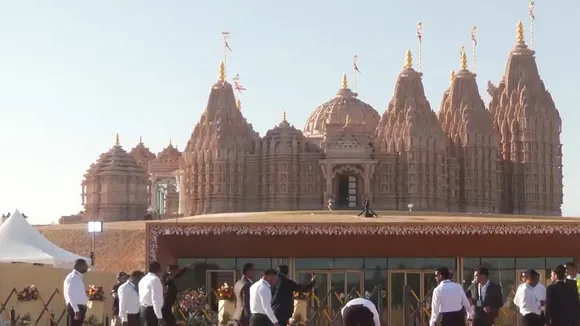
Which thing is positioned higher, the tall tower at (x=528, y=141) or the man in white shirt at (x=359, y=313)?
the tall tower at (x=528, y=141)

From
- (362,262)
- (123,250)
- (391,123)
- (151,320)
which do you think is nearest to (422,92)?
(391,123)

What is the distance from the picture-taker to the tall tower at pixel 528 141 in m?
76.2

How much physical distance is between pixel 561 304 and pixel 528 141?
62.2 m

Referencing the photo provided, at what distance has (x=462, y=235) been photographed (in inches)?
1178

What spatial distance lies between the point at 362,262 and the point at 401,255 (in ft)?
3.88

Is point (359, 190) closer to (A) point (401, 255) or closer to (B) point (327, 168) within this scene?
(B) point (327, 168)

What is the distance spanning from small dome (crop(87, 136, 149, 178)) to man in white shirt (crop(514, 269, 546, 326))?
61160 millimetres

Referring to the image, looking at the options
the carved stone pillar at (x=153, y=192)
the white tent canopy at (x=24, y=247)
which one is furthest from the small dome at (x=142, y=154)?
A: the white tent canopy at (x=24, y=247)

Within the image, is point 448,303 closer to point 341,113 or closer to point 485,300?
point 485,300

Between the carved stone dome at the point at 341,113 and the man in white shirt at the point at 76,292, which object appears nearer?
the man in white shirt at the point at 76,292

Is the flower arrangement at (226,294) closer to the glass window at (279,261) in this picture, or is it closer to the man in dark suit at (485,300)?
the man in dark suit at (485,300)

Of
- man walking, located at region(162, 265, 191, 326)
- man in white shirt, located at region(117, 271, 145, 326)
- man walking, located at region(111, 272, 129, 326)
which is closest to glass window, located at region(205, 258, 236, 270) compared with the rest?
man walking, located at region(111, 272, 129, 326)

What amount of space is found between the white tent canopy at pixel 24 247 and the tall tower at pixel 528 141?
160 feet

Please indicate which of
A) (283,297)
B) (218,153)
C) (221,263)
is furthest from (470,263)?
(218,153)
